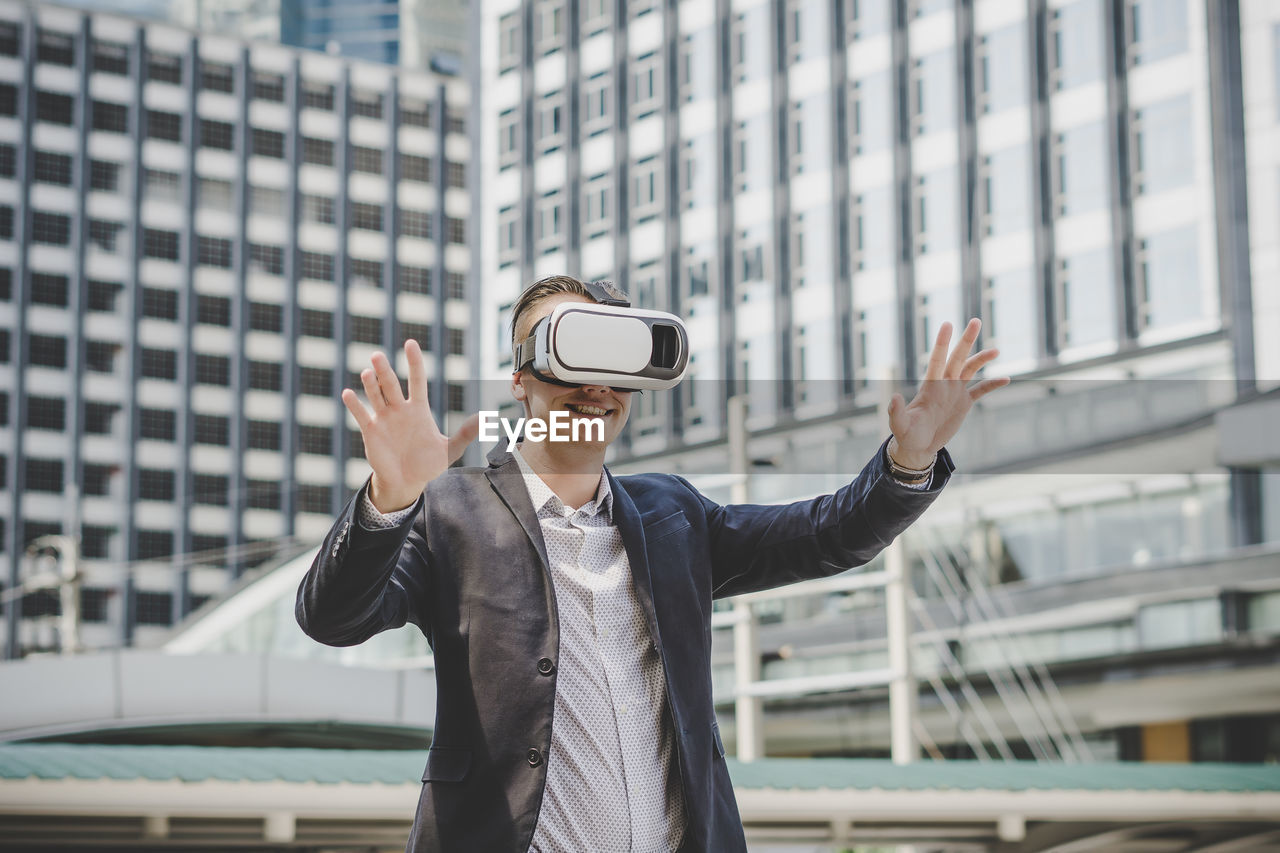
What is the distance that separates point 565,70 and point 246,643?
26.1 meters

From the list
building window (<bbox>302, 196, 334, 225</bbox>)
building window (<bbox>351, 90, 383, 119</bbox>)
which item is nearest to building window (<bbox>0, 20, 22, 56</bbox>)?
building window (<bbox>302, 196, 334, 225</bbox>)

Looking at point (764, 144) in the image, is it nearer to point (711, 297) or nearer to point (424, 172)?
point (711, 297)

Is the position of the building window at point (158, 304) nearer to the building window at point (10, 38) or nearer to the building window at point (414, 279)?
the building window at point (414, 279)

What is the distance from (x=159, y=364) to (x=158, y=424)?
242 centimetres

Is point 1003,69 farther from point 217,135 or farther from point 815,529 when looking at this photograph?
point 217,135

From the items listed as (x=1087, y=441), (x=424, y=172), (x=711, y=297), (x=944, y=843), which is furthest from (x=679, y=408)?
(x=424, y=172)

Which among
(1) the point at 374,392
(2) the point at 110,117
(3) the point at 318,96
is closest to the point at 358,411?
(1) the point at 374,392

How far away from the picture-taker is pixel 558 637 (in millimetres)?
2188

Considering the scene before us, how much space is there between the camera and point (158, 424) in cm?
6278

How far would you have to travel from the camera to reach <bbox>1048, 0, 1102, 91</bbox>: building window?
107 ft

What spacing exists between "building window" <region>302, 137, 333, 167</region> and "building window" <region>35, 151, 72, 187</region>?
9.37 m

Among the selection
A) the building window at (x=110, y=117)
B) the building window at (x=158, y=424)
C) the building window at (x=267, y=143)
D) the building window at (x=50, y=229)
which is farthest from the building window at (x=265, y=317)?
the building window at (x=110, y=117)

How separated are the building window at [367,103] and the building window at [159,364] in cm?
1321

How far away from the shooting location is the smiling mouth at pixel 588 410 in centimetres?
228
